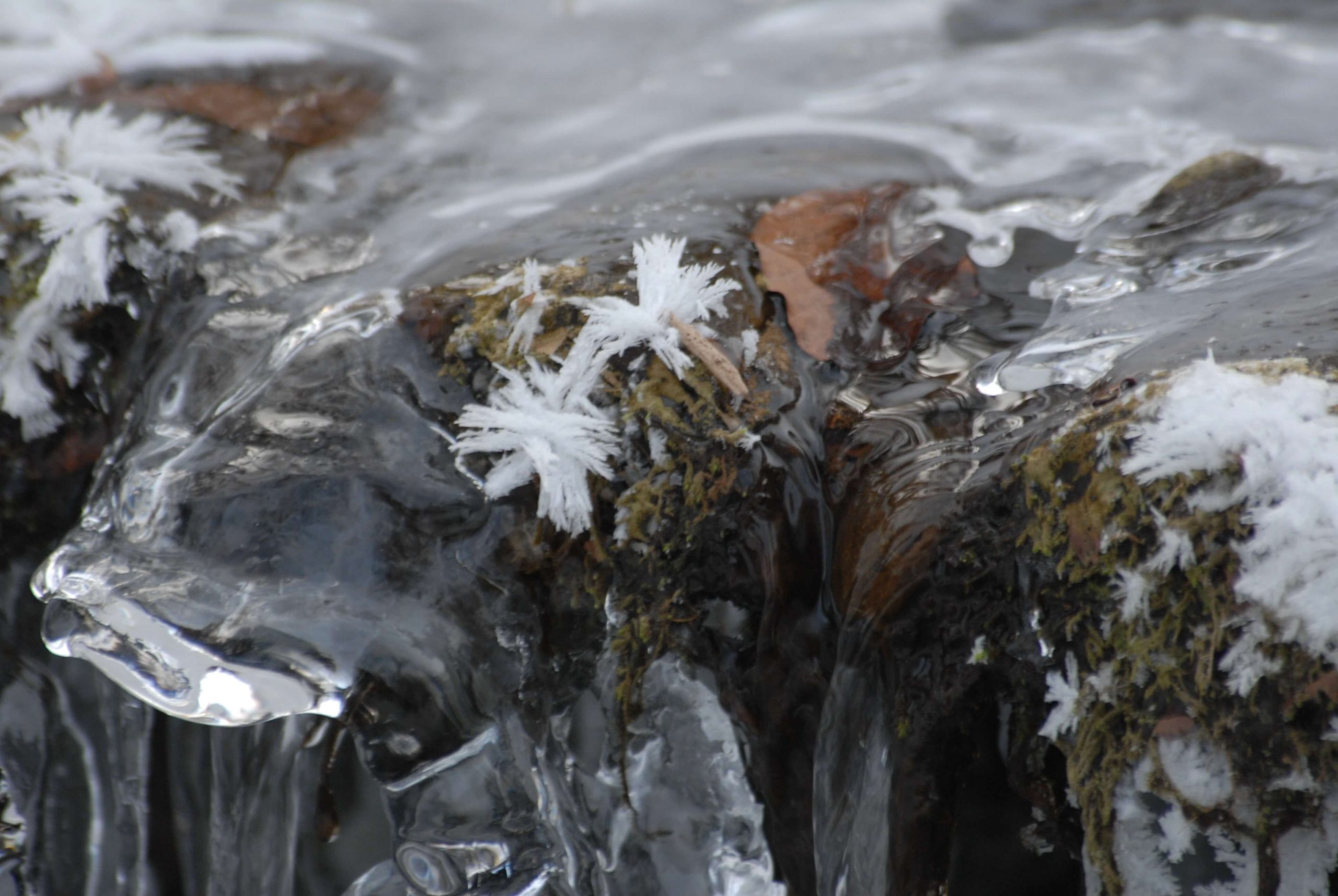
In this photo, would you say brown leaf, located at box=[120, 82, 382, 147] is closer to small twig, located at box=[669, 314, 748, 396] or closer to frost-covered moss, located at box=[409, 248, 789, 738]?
frost-covered moss, located at box=[409, 248, 789, 738]

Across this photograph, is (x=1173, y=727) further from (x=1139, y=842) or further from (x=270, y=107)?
(x=270, y=107)

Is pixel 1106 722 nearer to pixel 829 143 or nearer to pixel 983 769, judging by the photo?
pixel 983 769

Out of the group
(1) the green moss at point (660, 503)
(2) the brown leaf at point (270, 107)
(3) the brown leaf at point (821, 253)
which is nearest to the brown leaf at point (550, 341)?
(1) the green moss at point (660, 503)

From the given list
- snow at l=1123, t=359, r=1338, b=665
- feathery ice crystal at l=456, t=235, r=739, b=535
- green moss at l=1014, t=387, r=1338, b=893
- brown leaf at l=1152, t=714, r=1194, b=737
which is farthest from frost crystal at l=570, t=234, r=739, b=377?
brown leaf at l=1152, t=714, r=1194, b=737

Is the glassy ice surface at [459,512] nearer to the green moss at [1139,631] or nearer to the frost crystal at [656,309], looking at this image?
the green moss at [1139,631]

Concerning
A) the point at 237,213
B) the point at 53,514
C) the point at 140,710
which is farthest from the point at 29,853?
the point at 237,213

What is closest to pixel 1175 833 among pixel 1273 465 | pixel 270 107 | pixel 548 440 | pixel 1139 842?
pixel 1139 842
